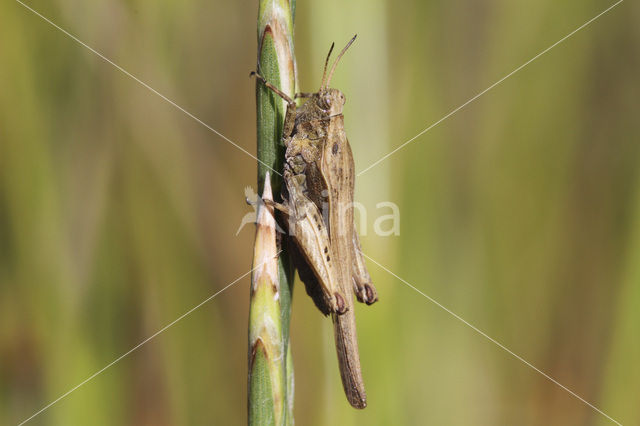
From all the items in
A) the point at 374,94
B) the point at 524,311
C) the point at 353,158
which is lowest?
the point at 524,311

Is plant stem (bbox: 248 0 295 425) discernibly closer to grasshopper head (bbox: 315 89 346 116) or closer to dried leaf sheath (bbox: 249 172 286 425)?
dried leaf sheath (bbox: 249 172 286 425)

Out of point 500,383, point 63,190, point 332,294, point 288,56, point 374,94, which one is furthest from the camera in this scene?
point 500,383

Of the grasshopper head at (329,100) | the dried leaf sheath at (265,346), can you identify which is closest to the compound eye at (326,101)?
the grasshopper head at (329,100)

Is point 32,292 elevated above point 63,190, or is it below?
below

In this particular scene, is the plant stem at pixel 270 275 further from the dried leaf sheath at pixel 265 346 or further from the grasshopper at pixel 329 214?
the grasshopper at pixel 329 214

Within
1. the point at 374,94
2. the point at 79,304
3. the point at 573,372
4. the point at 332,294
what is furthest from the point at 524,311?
the point at 79,304

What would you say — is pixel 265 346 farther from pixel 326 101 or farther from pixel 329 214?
pixel 326 101

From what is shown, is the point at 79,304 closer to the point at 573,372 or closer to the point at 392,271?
the point at 392,271
